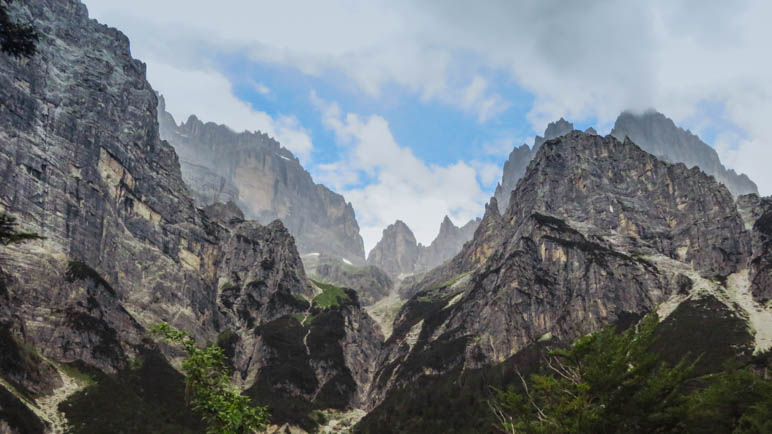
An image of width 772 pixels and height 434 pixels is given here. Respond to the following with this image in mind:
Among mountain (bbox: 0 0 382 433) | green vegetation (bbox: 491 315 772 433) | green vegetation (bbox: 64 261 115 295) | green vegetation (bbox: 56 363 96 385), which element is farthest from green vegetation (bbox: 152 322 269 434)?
green vegetation (bbox: 64 261 115 295)

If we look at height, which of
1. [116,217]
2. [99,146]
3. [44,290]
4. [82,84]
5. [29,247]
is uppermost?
[82,84]

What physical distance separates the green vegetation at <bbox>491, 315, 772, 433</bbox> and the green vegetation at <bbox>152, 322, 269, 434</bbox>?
1423 cm

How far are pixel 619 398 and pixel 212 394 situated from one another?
73.7ft

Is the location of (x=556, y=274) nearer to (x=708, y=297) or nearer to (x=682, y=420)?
(x=708, y=297)

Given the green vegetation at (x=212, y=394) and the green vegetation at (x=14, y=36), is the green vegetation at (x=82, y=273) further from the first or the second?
the green vegetation at (x=212, y=394)

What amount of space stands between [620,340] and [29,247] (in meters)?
174

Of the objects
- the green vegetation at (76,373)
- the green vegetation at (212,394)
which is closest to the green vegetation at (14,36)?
the green vegetation at (212,394)

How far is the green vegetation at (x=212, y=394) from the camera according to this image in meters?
14.8

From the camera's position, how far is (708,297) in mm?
169125

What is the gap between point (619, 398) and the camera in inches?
1046

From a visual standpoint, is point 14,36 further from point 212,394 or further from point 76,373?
point 76,373

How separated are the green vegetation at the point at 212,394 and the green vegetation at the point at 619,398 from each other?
14.2 metres

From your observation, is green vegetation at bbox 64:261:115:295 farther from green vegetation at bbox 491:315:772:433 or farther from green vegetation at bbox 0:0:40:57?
green vegetation at bbox 491:315:772:433

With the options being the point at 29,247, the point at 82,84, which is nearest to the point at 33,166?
the point at 29,247
